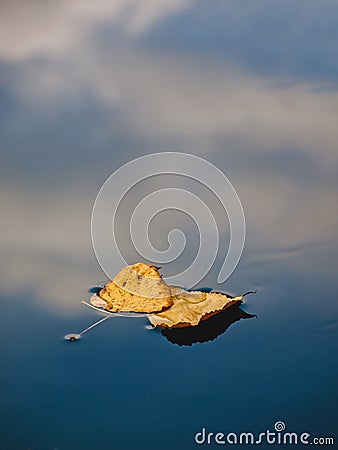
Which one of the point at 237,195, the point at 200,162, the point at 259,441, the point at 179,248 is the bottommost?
the point at 259,441

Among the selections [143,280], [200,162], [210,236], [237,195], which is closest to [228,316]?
[143,280]

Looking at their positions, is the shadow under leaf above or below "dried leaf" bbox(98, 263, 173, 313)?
below

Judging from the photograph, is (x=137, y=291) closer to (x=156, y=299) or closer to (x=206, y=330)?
(x=156, y=299)

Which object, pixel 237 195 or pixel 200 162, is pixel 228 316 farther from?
pixel 200 162

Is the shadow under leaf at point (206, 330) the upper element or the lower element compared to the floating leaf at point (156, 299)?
lower

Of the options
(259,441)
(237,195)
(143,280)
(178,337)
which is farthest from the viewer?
(237,195)

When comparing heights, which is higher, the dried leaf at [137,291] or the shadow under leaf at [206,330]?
the dried leaf at [137,291]

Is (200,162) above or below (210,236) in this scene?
above

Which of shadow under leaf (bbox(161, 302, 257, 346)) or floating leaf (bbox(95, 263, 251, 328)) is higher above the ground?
floating leaf (bbox(95, 263, 251, 328))
